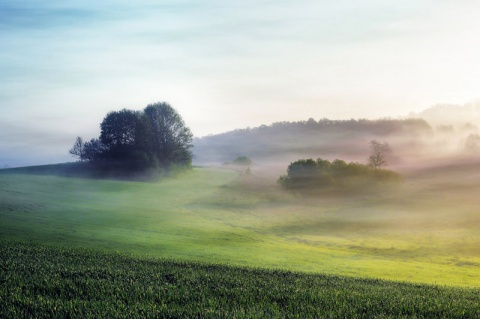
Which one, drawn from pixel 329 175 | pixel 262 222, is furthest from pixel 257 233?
pixel 329 175

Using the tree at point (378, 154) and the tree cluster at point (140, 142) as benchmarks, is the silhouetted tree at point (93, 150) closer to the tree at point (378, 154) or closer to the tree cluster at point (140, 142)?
the tree cluster at point (140, 142)

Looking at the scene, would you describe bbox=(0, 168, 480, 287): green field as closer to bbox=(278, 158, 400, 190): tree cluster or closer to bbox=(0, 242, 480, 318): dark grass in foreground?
bbox=(278, 158, 400, 190): tree cluster

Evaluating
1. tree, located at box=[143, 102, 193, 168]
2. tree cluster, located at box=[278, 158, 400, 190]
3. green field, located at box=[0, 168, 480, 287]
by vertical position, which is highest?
tree, located at box=[143, 102, 193, 168]

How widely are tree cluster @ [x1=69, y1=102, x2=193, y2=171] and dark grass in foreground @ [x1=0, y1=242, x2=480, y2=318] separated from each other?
250ft

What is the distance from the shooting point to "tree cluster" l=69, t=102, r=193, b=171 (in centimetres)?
9462

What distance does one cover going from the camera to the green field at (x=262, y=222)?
120 ft

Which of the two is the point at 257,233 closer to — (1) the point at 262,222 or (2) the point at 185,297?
(1) the point at 262,222

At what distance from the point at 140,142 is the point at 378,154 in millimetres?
49796

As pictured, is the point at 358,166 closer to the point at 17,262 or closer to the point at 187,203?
the point at 187,203

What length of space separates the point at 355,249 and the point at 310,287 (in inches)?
1433

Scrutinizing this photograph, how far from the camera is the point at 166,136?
99.1 meters

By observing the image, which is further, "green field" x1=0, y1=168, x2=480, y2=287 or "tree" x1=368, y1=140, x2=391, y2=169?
"tree" x1=368, y1=140, x2=391, y2=169

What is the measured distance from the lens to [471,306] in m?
14.3

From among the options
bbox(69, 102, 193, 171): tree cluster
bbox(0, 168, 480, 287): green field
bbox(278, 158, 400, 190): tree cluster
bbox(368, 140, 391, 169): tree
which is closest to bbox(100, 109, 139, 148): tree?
bbox(69, 102, 193, 171): tree cluster
